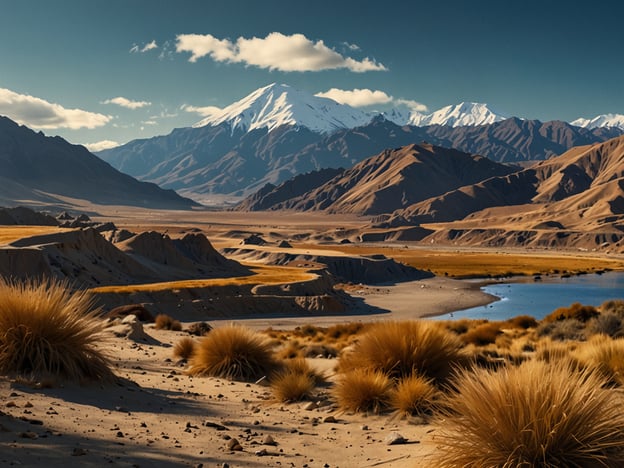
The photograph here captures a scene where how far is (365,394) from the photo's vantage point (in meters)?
9.76

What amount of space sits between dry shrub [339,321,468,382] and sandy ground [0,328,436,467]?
109 centimetres

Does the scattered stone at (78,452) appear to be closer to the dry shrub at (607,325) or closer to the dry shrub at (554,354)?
the dry shrub at (554,354)

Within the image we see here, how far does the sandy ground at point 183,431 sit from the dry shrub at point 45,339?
1.18 ft

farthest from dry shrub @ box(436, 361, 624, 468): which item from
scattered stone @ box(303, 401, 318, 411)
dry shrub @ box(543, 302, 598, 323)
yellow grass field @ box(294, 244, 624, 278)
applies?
yellow grass field @ box(294, 244, 624, 278)

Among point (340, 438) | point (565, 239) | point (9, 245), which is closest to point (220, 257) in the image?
point (9, 245)

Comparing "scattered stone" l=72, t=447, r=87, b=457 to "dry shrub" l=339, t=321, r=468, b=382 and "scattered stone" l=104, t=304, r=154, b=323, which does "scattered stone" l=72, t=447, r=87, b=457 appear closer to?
"dry shrub" l=339, t=321, r=468, b=382

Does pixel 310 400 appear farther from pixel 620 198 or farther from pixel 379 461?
pixel 620 198

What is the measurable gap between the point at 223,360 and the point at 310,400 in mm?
2881

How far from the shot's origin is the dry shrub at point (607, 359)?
10.9 metres

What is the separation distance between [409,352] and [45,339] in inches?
220

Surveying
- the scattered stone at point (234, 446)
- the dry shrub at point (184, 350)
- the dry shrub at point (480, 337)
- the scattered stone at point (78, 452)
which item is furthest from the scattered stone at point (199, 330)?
the scattered stone at point (78, 452)

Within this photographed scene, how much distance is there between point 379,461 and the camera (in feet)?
24.0

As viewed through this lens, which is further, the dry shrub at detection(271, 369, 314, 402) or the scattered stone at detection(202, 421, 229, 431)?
the dry shrub at detection(271, 369, 314, 402)

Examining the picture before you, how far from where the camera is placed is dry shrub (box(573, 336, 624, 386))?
35.6 ft
